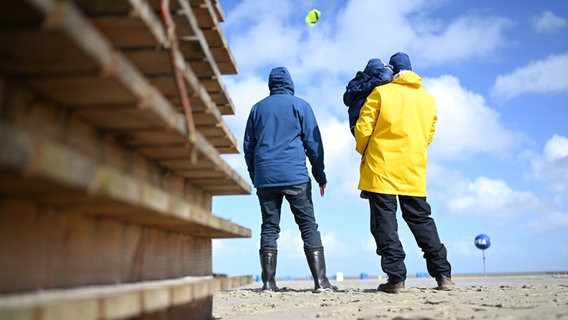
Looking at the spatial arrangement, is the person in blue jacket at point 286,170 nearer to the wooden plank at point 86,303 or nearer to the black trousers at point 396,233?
the black trousers at point 396,233

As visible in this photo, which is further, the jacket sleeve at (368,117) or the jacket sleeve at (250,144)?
the jacket sleeve at (250,144)

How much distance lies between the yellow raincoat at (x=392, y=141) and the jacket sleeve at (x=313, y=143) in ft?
2.01

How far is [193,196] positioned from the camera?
351cm

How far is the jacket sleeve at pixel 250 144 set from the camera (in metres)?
6.33

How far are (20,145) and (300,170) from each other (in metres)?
4.83

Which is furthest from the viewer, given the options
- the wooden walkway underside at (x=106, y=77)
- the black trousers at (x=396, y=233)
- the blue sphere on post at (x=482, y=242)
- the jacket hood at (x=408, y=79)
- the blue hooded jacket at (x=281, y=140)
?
the blue sphere on post at (x=482, y=242)

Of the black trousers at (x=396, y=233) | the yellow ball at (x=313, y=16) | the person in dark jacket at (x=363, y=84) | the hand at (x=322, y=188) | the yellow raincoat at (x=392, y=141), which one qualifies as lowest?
the black trousers at (x=396, y=233)

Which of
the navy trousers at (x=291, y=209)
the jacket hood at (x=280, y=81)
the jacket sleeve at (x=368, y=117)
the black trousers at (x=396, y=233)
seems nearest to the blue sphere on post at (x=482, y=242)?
the black trousers at (x=396, y=233)

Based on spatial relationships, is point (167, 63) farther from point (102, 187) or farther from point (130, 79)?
point (102, 187)

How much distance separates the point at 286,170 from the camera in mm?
5883

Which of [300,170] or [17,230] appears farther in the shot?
[300,170]

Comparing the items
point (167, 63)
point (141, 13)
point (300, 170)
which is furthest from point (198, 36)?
point (300, 170)

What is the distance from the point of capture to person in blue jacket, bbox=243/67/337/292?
5.92 metres

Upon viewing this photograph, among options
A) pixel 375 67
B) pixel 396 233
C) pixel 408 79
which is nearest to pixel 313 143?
pixel 375 67
